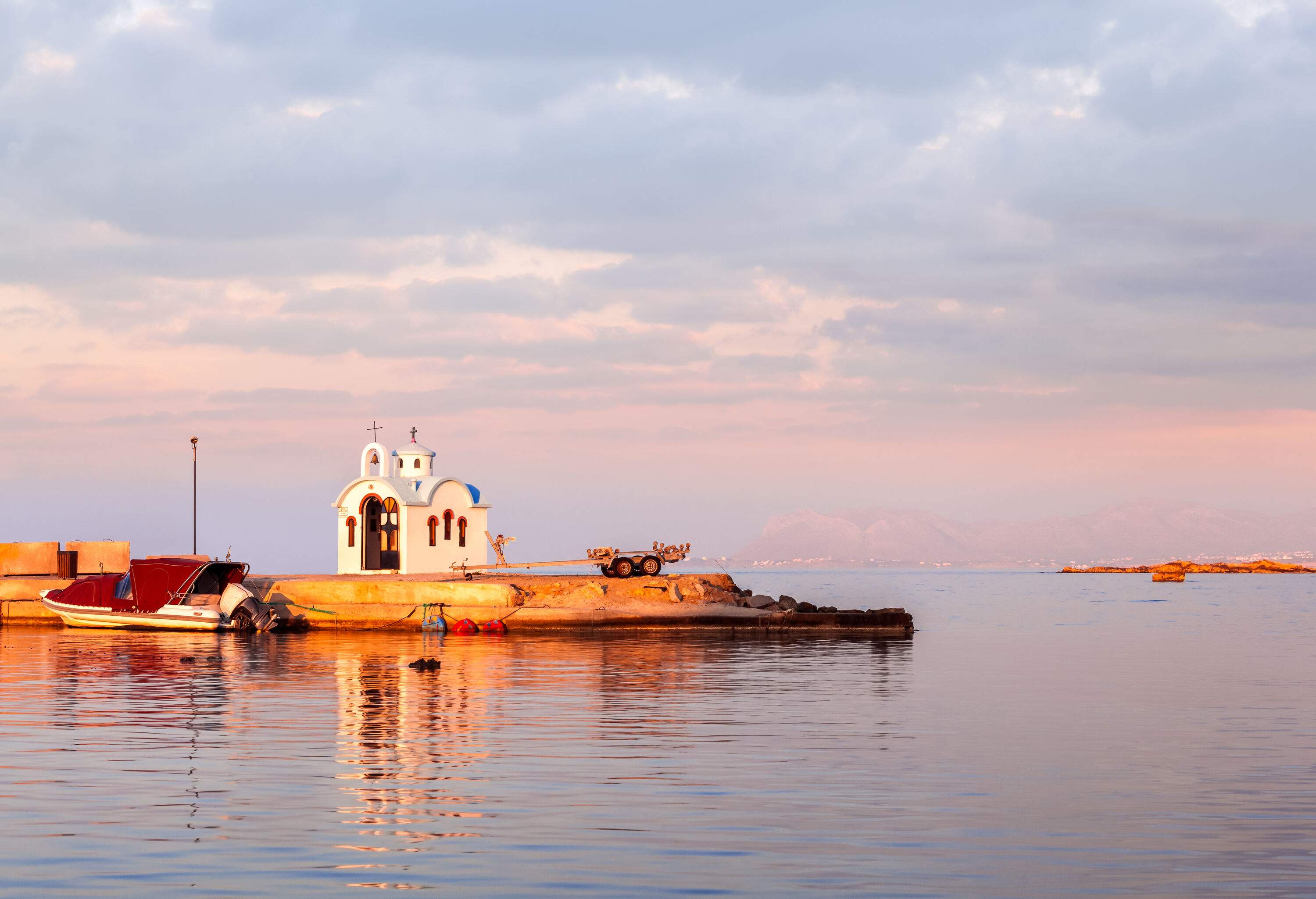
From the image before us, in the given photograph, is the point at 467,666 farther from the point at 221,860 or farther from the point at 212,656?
the point at 221,860

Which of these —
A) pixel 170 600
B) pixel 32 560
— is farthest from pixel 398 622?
pixel 32 560

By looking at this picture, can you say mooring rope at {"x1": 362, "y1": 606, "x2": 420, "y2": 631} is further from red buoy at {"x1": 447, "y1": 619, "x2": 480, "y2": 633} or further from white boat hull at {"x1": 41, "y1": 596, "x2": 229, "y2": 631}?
white boat hull at {"x1": 41, "y1": 596, "x2": 229, "y2": 631}

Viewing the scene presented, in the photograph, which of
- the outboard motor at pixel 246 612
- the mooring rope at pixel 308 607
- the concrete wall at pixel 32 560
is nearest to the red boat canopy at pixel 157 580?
the outboard motor at pixel 246 612

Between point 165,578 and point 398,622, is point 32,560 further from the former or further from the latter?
point 398,622

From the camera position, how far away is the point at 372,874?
13.1m

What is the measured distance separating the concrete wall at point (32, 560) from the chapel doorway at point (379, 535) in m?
18.3

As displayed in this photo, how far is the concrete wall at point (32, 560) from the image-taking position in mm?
73188

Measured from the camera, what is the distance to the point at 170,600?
5819 centimetres

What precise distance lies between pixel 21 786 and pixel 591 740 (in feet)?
29.0

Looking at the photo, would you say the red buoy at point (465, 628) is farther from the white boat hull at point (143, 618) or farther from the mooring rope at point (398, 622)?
the white boat hull at point (143, 618)

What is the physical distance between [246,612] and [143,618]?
17.3 ft

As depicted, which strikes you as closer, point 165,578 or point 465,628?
point 465,628

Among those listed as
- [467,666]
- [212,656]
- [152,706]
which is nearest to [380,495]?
[212,656]

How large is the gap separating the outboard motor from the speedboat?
18 mm
